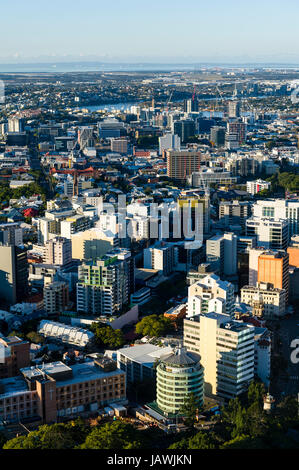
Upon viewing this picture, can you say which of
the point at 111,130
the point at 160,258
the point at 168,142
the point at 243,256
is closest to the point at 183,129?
the point at 111,130

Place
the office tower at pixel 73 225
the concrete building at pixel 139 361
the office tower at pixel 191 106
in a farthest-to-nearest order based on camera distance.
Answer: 1. the office tower at pixel 191 106
2. the office tower at pixel 73 225
3. the concrete building at pixel 139 361

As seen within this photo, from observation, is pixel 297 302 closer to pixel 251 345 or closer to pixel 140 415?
pixel 251 345

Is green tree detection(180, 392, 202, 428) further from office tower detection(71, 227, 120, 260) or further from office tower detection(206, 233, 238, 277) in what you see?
office tower detection(206, 233, 238, 277)

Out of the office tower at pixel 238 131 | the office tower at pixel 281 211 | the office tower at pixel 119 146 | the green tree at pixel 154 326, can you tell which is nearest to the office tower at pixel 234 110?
the office tower at pixel 238 131

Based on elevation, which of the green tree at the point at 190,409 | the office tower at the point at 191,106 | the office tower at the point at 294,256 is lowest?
the green tree at the point at 190,409

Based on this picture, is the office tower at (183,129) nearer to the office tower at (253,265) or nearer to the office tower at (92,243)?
the office tower at (92,243)

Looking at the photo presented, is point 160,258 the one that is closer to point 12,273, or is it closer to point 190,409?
point 12,273
